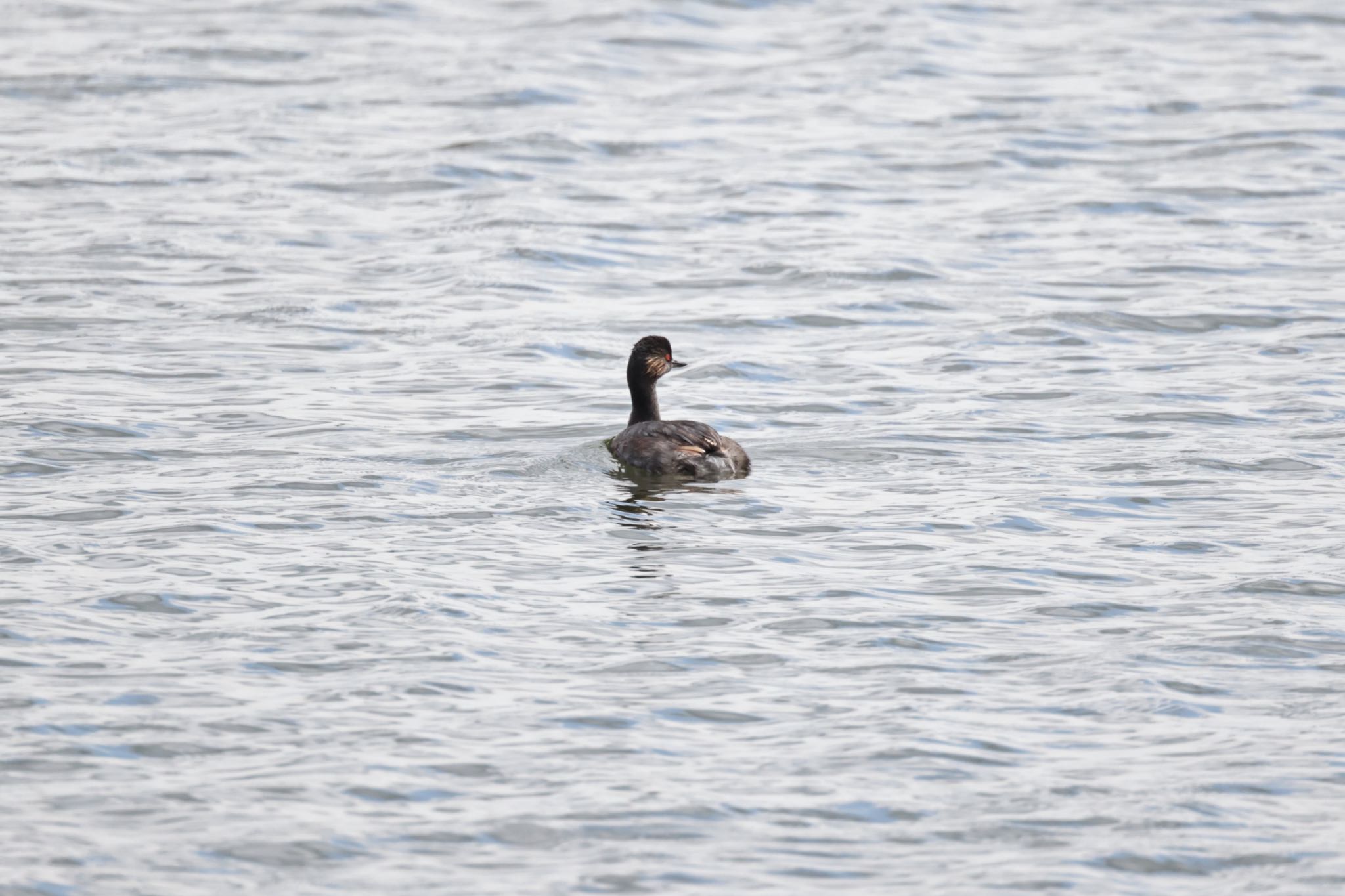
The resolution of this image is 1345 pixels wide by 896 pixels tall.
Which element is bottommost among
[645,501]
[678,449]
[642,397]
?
[645,501]

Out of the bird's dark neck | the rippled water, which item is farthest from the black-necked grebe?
the rippled water

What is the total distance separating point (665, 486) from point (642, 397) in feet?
4.20

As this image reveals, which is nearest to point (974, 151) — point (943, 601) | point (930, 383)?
point (930, 383)

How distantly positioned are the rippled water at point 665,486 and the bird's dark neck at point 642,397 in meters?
0.47

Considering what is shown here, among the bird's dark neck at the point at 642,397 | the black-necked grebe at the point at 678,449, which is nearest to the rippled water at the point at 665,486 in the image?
the black-necked grebe at the point at 678,449

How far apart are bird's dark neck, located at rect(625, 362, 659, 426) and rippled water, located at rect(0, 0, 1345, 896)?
474 mm

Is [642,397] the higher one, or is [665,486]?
[642,397]

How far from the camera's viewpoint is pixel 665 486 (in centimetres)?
1299

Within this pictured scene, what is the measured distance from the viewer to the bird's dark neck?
14.1 meters

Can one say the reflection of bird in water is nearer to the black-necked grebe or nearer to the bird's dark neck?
the black-necked grebe

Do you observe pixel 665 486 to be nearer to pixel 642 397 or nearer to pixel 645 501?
pixel 645 501

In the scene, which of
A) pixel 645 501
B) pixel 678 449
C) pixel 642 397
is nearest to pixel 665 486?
pixel 678 449

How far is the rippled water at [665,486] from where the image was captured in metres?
8.12

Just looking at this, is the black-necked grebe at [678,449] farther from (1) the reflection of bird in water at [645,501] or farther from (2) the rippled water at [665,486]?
(2) the rippled water at [665,486]
